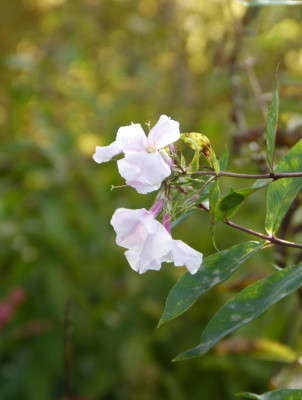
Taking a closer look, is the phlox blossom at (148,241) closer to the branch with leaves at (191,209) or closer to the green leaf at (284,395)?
the branch with leaves at (191,209)

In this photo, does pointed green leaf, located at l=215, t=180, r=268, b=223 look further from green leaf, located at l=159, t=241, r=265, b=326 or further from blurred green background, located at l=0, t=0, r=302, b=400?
blurred green background, located at l=0, t=0, r=302, b=400

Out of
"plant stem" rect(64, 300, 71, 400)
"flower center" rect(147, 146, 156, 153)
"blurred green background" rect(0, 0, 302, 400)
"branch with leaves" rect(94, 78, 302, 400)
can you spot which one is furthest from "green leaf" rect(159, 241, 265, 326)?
"blurred green background" rect(0, 0, 302, 400)

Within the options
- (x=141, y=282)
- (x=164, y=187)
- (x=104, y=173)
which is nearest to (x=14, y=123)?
→ (x=104, y=173)

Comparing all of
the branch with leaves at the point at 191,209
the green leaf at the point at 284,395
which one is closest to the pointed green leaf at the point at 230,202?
the branch with leaves at the point at 191,209

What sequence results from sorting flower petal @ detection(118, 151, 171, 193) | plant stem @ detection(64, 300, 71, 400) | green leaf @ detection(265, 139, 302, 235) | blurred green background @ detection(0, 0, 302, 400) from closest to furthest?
flower petal @ detection(118, 151, 171, 193) < green leaf @ detection(265, 139, 302, 235) < plant stem @ detection(64, 300, 71, 400) < blurred green background @ detection(0, 0, 302, 400)

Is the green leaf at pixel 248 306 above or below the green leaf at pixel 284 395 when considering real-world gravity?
above

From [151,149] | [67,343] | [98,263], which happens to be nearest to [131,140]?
[151,149]

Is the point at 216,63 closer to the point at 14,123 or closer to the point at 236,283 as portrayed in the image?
the point at 236,283
